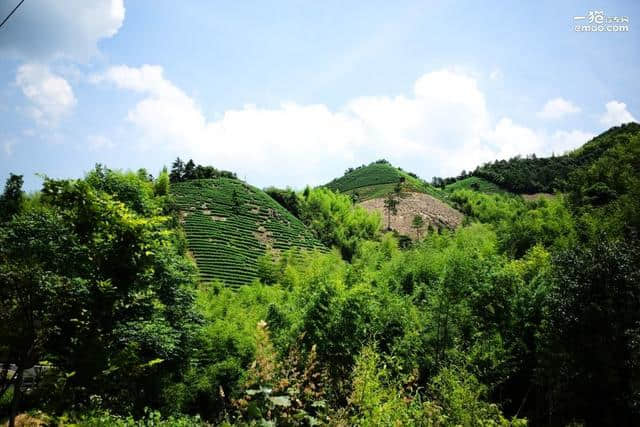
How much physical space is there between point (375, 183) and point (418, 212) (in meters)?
28.6

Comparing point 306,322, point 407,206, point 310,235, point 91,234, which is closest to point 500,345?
point 306,322

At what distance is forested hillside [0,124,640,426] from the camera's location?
7727 mm

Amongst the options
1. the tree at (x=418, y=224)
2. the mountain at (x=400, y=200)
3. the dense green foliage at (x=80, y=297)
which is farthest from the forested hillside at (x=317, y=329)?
the mountain at (x=400, y=200)

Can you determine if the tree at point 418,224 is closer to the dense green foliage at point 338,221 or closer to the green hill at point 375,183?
the dense green foliage at point 338,221

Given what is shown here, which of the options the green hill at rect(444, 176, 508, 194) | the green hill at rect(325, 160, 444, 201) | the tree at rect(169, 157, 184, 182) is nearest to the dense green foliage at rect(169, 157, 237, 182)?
the tree at rect(169, 157, 184, 182)

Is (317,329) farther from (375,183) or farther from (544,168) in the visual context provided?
(544,168)

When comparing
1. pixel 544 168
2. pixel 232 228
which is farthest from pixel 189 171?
pixel 544 168

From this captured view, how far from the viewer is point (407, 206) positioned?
7775 cm

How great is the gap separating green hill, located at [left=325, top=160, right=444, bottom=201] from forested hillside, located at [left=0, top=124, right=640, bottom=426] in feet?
172

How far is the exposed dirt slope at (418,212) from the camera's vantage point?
69812 millimetres

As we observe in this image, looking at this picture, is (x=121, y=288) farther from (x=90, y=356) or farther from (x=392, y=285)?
(x=392, y=285)

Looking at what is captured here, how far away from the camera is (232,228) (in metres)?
54.0

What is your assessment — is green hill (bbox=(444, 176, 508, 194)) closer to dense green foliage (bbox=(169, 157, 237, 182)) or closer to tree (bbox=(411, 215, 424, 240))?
tree (bbox=(411, 215, 424, 240))

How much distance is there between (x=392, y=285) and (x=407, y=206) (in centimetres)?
5233
